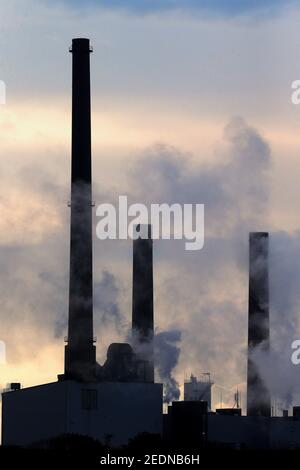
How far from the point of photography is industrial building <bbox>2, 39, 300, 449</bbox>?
99.6 m

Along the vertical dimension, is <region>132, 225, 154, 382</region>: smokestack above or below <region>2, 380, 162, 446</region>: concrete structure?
above

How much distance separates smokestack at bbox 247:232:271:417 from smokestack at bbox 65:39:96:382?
1256 centimetres

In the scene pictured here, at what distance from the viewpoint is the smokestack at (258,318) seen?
11044 cm

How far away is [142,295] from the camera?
10894cm

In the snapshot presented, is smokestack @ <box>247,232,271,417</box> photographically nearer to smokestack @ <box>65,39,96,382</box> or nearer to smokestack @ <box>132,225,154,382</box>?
smokestack @ <box>132,225,154,382</box>

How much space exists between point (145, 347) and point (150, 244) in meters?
5.07

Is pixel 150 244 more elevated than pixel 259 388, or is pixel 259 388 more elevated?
pixel 150 244

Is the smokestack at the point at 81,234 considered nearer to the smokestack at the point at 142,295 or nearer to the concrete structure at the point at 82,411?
the concrete structure at the point at 82,411

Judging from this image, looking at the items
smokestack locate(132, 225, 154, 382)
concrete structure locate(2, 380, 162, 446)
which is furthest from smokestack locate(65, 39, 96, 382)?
smokestack locate(132, 225, 154, 382)

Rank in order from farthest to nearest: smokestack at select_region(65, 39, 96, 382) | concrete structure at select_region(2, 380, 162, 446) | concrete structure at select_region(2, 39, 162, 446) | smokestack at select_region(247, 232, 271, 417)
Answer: smokestack at select_region(247, 232, 271, 417)
concrete structure at select_region(2, 380, 162, 446)
concrete structure at select_region(2, 39, 162, 446)
smokestack at select_region(65, 39, 96, 382)
